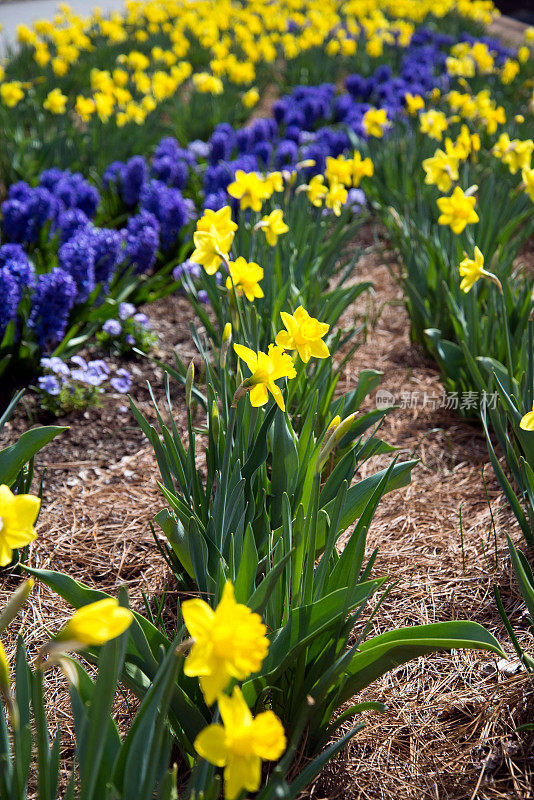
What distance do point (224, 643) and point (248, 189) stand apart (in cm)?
165

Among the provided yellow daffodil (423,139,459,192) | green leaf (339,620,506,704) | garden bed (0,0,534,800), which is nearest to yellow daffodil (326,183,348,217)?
garden bed (0,0,534,800)

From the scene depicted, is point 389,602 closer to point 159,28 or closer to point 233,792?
point 233,792

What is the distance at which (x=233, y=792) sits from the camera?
0.69m

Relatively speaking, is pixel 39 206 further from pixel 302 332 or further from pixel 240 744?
pixel 240 744

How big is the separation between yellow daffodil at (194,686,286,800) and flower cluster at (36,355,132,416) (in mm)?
1637

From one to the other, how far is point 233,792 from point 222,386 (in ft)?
3.25

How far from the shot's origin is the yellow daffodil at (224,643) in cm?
70

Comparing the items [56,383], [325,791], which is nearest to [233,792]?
[325,791]

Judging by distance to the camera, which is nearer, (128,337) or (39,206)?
(128,337)

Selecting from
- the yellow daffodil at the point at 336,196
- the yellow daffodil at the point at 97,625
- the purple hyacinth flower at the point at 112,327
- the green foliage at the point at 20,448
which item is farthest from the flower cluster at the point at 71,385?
the yellow daffodil at the point at 97,625

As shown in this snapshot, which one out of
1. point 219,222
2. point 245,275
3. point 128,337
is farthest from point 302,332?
point 128,337

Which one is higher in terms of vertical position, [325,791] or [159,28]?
[159,28]

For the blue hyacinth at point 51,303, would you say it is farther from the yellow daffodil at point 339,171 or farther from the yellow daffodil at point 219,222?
the yellow daffodil at point 339,171

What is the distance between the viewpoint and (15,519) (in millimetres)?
809
